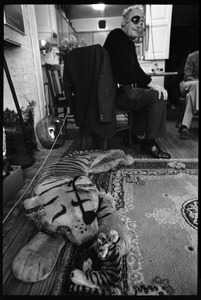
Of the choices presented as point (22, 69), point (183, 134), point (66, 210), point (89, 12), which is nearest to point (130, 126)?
point (183, 134)

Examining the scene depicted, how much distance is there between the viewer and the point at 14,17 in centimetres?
180

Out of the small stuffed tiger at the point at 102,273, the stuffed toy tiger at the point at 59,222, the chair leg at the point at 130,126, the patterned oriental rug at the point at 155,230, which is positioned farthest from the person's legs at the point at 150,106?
the small stuffed tiger at the point at 102,273

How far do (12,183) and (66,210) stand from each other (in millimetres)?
624

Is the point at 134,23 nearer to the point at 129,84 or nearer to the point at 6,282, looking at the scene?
the point at 129,84

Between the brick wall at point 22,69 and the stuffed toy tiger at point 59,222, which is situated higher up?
the brick wall at point 22,69

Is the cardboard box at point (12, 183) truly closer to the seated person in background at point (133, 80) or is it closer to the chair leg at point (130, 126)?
the seated person in background at point (133, 80)

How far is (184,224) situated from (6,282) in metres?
0.79

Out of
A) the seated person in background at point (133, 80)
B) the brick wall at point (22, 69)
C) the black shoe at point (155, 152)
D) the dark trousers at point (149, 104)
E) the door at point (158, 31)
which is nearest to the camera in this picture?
the seated person in background at point (133, 80)

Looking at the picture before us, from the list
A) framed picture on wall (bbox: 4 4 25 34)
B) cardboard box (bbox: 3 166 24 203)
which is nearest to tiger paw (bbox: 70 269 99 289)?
cardboard box (bbox: 3 166 24 203)

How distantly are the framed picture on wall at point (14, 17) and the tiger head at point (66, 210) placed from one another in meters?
1.51

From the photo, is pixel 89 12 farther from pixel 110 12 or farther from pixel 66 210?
pixel 66 210

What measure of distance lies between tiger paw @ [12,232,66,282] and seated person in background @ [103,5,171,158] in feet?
4.29

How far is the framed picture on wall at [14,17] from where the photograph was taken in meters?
1.64

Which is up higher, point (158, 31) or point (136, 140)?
point (158, 31)
